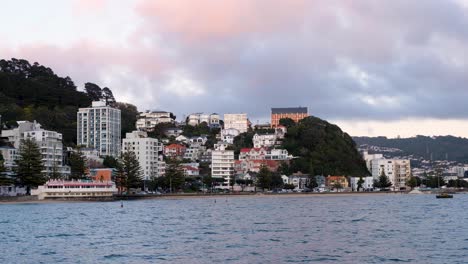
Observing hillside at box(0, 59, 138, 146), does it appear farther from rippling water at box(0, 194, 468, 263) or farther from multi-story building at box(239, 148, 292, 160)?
rippling water at box(0, 194, 468, 263)

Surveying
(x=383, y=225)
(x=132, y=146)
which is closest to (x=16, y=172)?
(x=132, y=146)

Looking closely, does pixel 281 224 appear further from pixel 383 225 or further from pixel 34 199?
pixel 34 199

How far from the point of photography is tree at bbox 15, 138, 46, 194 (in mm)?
110750

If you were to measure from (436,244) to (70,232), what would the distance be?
25672 mm

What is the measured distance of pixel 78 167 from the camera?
5039 inches

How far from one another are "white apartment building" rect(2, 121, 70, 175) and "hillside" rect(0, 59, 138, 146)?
35.7 feet

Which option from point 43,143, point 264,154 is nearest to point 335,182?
point 264,154

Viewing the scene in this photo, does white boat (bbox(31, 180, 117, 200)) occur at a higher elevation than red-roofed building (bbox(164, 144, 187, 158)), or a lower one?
lower

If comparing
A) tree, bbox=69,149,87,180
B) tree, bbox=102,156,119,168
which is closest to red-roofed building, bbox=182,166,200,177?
tree, bbox=102,156,119,168

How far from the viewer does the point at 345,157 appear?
579ft

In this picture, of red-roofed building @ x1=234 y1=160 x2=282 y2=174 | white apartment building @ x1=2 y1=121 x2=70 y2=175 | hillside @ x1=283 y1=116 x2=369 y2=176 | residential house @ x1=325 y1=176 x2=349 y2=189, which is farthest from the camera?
red-roofed building @ x1=234 y1=160 x2=282 y2=174

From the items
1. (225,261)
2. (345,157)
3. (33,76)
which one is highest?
(33,76)

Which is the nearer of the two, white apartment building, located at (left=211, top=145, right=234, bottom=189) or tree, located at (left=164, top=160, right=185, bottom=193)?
tree, located at (left=164, top=160, right=185, bottom=193)

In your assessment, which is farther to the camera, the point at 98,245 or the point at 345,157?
the point at 345,157
